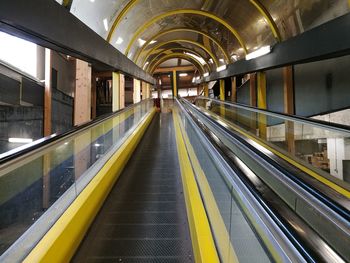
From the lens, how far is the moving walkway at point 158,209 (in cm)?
108

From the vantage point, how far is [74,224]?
2.31 m

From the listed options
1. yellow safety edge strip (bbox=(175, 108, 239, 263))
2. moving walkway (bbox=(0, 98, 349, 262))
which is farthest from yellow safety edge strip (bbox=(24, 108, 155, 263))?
yellow safety edge strip (bbox=(175, 108, 239, 263))

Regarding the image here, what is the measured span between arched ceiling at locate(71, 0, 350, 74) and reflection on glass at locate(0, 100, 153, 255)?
4.08 metres

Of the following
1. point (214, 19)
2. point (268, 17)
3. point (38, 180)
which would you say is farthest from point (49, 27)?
point (214, 19)

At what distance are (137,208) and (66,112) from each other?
7.95 meters

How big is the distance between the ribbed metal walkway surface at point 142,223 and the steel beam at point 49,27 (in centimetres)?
203

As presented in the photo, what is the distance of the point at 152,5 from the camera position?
990 cm

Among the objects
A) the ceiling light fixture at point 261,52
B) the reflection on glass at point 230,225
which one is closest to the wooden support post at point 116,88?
the ceiling light fixture at point 261,52

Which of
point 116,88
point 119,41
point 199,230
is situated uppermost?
point 119,41

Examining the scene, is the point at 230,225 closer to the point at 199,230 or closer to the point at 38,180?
the point at 199,230

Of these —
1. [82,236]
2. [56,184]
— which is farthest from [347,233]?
[56,184]

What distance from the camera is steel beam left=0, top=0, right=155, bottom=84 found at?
9.18ft

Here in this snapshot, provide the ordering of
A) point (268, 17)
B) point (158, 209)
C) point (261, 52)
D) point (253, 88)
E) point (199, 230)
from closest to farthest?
point (199, 230)
point (158, 209)
point (261, 52)
point (268, 17)
point (253, 88)

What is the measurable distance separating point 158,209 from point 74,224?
3.30ft
